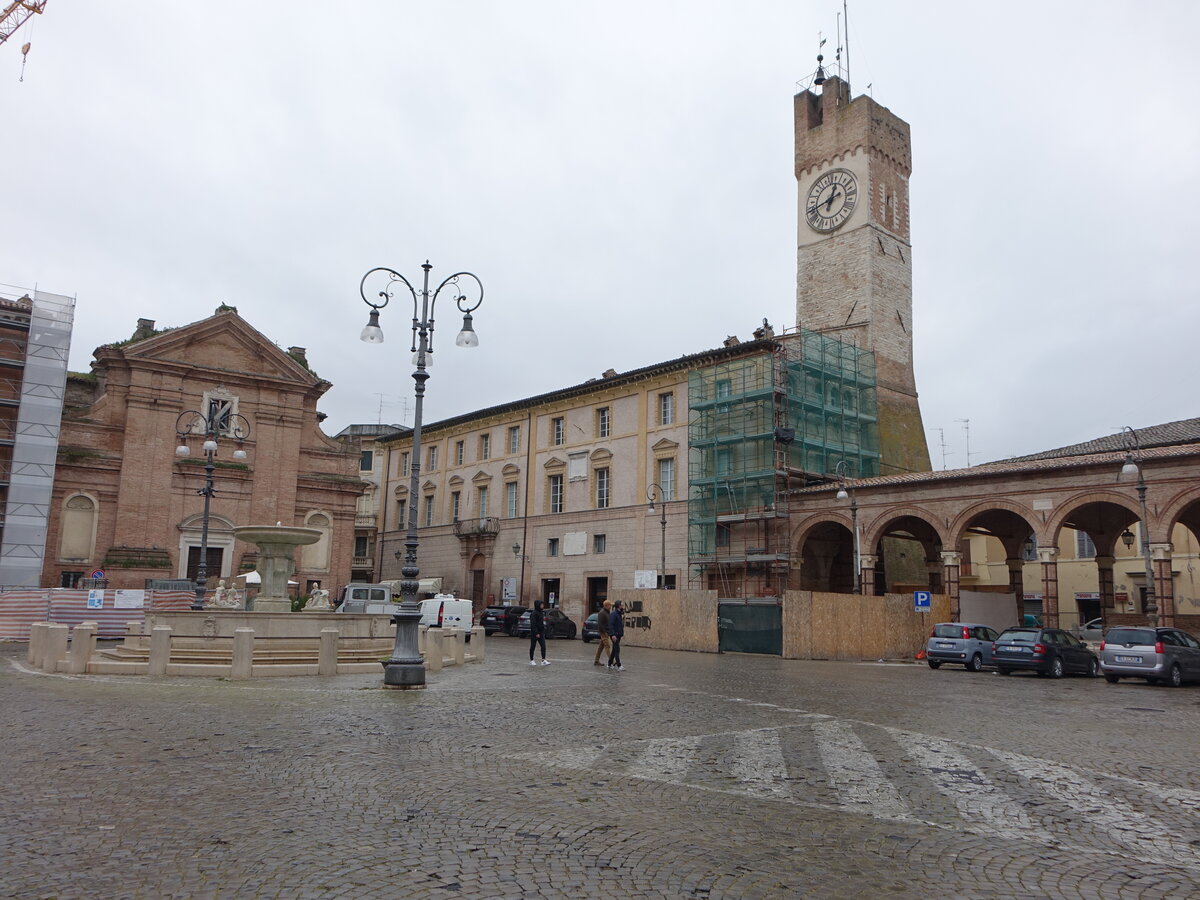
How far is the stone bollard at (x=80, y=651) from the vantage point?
16.2 m

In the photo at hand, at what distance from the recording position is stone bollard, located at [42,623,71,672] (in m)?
16.4

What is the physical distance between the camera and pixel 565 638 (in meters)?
40.2

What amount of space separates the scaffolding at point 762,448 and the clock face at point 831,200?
746 cm

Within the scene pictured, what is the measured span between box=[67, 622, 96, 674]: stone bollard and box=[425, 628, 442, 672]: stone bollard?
6.10m

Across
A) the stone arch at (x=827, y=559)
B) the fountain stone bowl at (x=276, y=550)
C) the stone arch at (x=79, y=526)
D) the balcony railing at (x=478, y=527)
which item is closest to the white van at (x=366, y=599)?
the fountain stone bowl at (x=276, y=550)

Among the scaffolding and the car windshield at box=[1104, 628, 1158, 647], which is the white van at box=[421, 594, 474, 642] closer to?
the scaffolding

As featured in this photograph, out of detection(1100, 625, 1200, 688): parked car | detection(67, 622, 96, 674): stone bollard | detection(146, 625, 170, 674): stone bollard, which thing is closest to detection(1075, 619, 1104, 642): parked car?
detection(1100, 625, 1200, 688): parked car

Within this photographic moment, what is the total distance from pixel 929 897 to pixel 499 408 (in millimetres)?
47219

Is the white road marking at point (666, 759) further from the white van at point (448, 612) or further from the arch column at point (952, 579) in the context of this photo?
the white van at point (448, 612)

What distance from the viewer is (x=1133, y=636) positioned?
2130 cm

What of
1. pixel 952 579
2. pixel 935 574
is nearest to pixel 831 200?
pixel 935 574

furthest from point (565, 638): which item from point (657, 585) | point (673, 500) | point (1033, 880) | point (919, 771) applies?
point (1033, 880)

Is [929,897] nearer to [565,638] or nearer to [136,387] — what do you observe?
[565,638]

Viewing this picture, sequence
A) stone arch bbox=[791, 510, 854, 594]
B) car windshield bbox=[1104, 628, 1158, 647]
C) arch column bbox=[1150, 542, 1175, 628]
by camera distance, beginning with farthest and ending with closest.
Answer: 1. stone arch bbox=[791, 510, 854, 594]
2. arch column bbox=[1150, 542, 1175, 628]
3. car windshield bbox=[1104, 628, 1158, 647]
